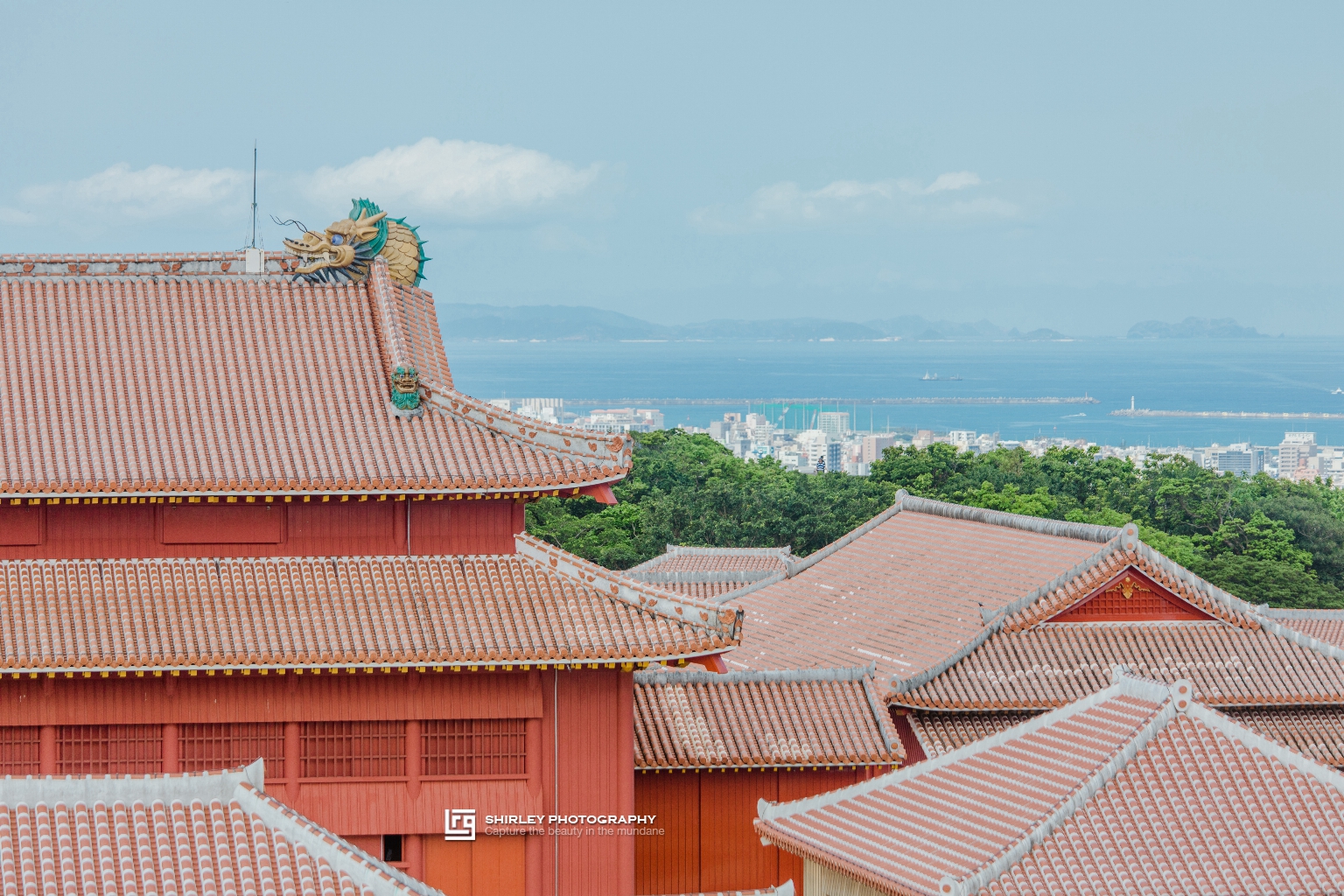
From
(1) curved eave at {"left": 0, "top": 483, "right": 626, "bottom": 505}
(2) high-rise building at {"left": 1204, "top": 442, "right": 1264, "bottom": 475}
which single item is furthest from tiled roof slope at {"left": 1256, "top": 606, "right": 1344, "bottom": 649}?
(2) high-rise building at {"left": 1204, "top": 442, "right": 1264, "bottom": 475}

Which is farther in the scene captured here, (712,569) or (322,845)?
(712,569)

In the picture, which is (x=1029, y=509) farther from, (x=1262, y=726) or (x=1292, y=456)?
(x=1292, y=456)

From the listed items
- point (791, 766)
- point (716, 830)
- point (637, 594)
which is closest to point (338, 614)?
point (637, 594)

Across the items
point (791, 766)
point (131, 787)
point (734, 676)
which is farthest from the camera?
point (734, 676)

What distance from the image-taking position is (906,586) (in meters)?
30.0

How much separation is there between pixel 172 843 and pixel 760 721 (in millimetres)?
10243

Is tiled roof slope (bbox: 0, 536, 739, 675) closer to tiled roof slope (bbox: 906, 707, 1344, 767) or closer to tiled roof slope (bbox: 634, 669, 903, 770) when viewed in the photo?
tiled roof slope (bbox: 634, 669, 903, 770)

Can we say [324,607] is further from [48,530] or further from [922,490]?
[922,490]

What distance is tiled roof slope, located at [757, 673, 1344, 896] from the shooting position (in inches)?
645

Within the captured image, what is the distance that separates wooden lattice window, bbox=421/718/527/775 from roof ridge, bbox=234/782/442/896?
5.77 metres

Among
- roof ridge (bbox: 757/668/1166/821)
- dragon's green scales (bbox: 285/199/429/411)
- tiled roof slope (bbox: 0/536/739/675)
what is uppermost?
dragon's green scales (bbox: 285/199/429/411)

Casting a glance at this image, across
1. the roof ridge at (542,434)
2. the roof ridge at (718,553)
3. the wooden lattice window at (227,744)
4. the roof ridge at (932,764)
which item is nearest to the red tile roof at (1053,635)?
the roof ridge at (932,764)

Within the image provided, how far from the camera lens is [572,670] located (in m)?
19.5

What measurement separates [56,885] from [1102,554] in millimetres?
18360
